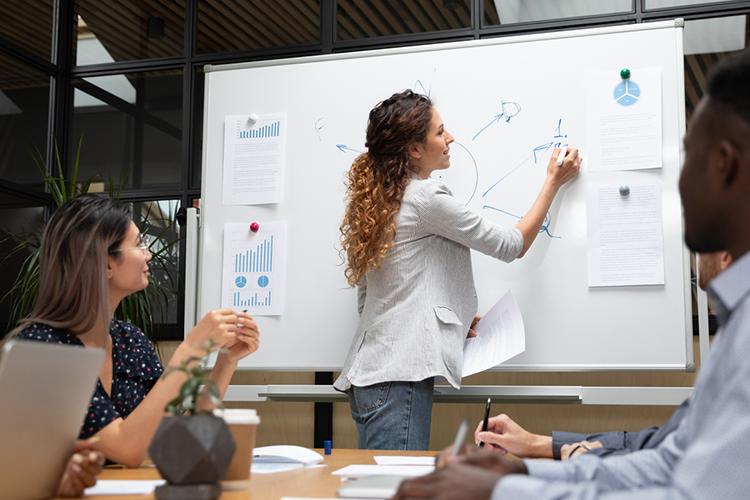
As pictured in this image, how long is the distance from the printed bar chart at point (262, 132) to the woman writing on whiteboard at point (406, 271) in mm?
639

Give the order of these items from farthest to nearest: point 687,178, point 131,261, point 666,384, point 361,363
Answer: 1. point 666,384
2. point 361,363
3. point 131,261
4. point 687,178

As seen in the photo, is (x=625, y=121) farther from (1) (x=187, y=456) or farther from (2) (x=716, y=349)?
(1) (x=187, y=456)

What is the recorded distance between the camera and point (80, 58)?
3738mm

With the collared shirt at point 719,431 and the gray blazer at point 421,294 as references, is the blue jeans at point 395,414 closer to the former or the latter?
the gray blazer at point 421,294

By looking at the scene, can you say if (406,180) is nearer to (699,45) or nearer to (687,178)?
(687,178)

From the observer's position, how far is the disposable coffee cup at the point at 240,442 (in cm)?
93

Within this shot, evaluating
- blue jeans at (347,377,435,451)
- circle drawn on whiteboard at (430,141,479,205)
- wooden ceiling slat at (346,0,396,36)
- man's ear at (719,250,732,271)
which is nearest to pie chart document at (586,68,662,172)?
circle drawn on whiteboard at (430,141,479,205)

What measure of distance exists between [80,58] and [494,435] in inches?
129

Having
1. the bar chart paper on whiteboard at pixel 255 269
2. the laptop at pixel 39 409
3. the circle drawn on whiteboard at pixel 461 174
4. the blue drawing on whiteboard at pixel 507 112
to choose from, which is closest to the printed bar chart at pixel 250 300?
the bar chart paper on whiteboard at pixel 255 269

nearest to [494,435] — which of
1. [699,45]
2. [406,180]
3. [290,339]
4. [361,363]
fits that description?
[361,363]

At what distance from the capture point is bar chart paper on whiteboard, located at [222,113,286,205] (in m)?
2.57

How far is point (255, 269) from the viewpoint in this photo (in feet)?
8.32

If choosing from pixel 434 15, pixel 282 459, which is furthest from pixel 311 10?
pixel 282 459

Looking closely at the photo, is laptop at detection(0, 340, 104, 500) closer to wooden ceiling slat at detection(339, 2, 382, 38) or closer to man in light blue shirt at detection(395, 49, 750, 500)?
man in light blue shirt at detection(395, 49, 750, 500)
